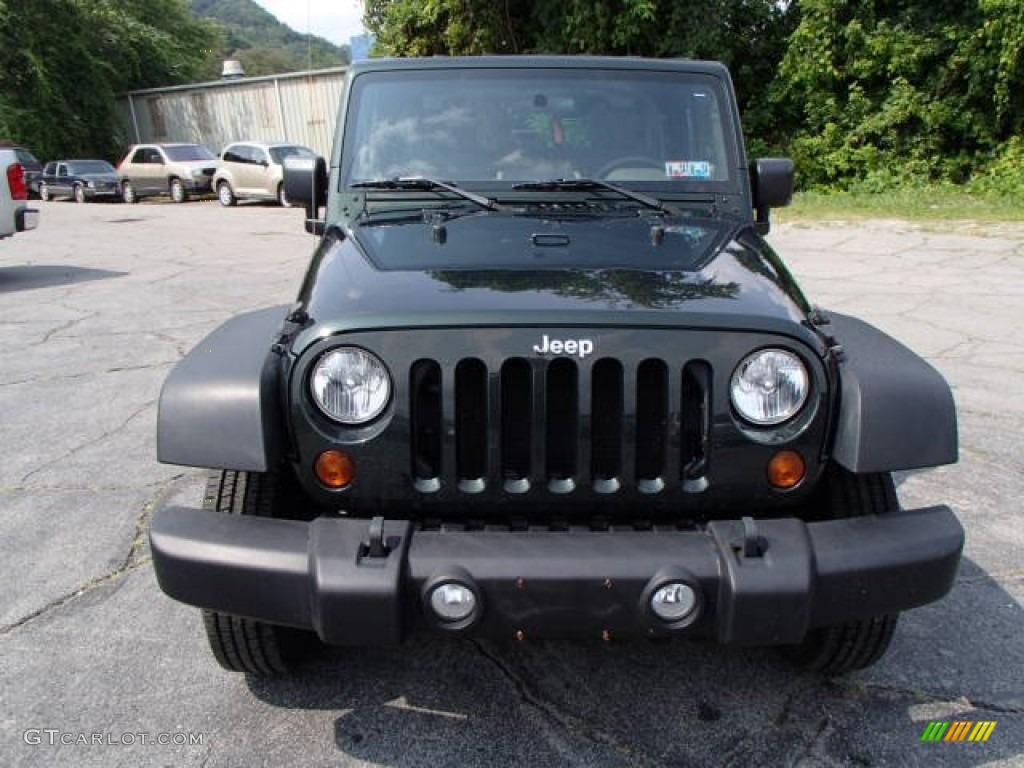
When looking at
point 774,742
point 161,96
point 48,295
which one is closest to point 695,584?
point 774,742

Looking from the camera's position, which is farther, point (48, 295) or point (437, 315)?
point (48, 295)

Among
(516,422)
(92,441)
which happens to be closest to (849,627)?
(516,422)

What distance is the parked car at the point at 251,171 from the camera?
19016 millimetres

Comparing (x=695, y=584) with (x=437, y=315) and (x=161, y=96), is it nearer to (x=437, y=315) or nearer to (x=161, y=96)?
(x=437, y=315)

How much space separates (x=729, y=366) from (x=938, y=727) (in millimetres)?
1198

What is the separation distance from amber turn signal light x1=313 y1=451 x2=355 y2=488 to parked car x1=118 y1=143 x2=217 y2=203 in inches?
841

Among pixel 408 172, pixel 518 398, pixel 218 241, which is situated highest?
pixel 408 172

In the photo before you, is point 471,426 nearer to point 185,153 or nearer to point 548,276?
point 548,276

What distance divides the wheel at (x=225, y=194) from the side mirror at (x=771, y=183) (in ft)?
61.2

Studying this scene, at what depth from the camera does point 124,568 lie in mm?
3143

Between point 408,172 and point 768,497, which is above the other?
point 408,172

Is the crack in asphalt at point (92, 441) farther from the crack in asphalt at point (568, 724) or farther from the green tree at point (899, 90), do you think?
the green tree at point (899, 90)

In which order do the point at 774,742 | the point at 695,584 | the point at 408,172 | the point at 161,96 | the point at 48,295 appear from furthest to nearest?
1. the point at 161,96
2. the point at 48,295
3. the point at 408,172
4. the point at 774,742
5. the point at 695,584

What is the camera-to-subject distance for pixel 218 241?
1345 cm
